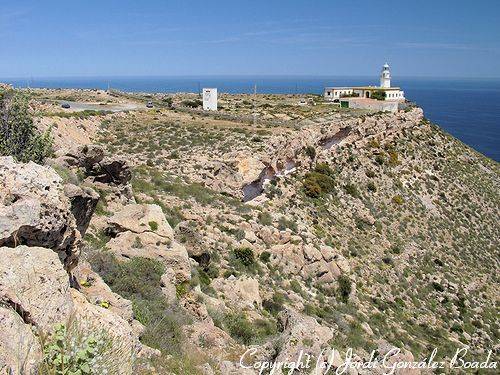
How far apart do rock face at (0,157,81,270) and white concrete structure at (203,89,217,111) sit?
163 feet

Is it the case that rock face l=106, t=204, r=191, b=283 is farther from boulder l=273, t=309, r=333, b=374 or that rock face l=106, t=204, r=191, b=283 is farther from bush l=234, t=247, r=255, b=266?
bush l=234, t=247, r=255, b=266

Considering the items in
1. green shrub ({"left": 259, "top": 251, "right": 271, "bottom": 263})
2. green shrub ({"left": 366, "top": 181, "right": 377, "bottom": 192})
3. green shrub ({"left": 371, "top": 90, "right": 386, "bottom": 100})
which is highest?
green shrub ({"left": 371, "top": 90, "right": 386, "bottom": 100})

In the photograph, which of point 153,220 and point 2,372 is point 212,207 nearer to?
point 153,220

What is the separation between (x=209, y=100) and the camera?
56.2 m

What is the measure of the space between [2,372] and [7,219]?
2771 millimetres

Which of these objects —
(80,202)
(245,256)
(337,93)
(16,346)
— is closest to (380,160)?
(337,93)

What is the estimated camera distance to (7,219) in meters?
6.63

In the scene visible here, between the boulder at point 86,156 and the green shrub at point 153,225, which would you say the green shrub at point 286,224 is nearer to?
the boulder at point 86,156

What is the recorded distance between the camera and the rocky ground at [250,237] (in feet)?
23.7

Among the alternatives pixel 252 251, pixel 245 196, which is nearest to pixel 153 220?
pixel 252 251

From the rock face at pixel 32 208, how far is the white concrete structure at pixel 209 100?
4968 centimetres

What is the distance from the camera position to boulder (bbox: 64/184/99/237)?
33.3ft

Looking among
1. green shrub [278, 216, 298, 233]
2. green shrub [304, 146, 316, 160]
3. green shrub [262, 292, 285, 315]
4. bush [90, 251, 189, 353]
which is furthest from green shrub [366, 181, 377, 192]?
bush [90, 251, 189, 353]

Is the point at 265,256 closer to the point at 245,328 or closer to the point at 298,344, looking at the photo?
the point at 245,328
